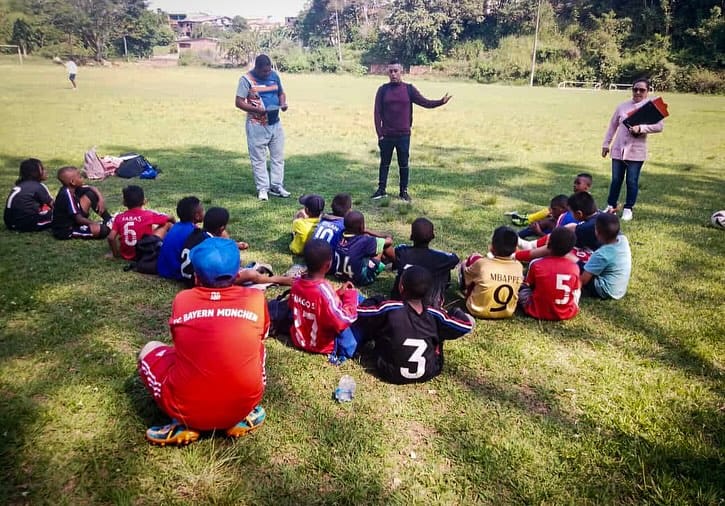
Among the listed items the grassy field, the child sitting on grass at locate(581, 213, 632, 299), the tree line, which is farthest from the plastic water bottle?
the tree line

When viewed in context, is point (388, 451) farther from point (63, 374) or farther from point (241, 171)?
point (241, 171)

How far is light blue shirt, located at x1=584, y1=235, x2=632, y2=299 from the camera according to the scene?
15.3ft

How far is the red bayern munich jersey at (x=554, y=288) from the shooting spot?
4309 mm

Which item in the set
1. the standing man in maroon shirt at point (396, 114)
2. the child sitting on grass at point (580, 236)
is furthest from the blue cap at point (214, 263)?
the standing man in maroon shirt at point (396, 114)

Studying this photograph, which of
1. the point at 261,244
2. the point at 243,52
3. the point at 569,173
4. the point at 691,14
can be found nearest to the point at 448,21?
the point at 691,14

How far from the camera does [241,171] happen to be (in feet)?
33.1

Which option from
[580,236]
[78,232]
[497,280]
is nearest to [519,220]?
[580,236]

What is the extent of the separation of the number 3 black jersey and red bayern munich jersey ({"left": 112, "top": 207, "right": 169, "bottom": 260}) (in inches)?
114

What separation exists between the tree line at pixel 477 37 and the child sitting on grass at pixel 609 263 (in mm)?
42580

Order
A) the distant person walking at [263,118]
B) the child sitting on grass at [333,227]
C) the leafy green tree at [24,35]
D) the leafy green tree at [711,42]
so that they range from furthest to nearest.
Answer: the leafy green tree at [24,35] → the leafy green tree at [711,42] → the distant person walking at [263,118] → the child sitting on grass at [333,227]

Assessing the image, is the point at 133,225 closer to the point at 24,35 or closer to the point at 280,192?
the point at 280,192

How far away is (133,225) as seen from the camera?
5.23 metres

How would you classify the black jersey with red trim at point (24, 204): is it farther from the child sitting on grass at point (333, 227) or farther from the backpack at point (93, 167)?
the child sitting on grass at point (333, 227)

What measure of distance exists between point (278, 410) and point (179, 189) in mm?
6361
